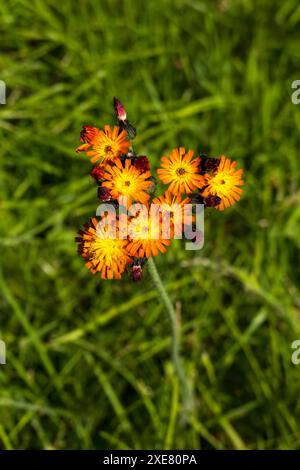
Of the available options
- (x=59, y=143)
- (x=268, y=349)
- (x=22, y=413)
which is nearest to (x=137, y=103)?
(x=59, y=143)

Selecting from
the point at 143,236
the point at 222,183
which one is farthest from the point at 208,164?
the point at 143,236

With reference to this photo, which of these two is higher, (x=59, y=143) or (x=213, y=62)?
(x=213, y=62)

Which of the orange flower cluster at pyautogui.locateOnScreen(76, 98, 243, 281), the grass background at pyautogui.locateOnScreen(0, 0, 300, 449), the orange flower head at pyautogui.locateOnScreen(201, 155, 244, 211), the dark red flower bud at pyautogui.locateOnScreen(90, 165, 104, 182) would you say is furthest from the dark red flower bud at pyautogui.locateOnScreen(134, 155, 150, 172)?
the grass background at pyautogui.locateOnScreen(0, 0, 300, 449)

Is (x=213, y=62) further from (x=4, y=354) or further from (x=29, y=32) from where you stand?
(x=4, y=354)

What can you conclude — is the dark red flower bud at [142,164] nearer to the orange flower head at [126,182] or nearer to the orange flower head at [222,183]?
the orange flower head at [126,182]

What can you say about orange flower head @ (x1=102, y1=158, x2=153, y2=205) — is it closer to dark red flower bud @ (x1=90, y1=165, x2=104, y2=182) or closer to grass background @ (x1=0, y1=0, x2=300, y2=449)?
dark red flower bud @ (x1=90, y1=165, x2=104, y2=182)

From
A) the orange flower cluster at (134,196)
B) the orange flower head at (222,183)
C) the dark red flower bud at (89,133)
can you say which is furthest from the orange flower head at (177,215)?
the dark red flower bud at (89,133)

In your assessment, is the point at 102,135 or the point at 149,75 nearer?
the point at 102,135
